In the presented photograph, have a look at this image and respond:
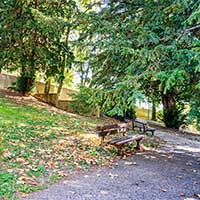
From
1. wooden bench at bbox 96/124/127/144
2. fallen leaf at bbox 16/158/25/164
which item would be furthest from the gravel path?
fallen leaf at bbox 16/158/25/164

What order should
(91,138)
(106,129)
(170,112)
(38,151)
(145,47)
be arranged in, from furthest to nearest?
1. (170,112)
2. (91,138)
3. (106,129)
4. (145,47)
5. (38,151)

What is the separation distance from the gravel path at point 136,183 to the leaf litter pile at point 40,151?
0.38 m

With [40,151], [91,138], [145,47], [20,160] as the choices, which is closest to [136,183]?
[20,160]

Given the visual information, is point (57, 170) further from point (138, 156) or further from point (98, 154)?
point (138, 156)

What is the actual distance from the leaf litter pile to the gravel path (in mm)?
385

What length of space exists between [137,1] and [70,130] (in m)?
4.75

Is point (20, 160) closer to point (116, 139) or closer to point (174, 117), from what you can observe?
point (116, 139)

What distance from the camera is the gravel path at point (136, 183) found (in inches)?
219

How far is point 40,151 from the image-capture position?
25.9 feet

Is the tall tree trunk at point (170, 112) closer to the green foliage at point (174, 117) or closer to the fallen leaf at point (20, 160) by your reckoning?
the green foliage at point (174, 117)

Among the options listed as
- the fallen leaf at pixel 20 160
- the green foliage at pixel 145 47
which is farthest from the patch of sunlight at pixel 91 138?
the fallen leaf at pixel 20 160

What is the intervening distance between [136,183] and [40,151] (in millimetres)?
2585

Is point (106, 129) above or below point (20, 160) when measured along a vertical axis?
above

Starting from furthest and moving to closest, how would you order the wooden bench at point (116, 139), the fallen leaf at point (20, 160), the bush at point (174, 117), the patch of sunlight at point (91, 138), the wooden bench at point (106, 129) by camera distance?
the bush at point (174, 117)
the patch of sunlight at point (91, 138)
the wooden bench at point (106, 129)
the wooden bench at point (116, 139)
the fallen leaf at point (20, 160)
